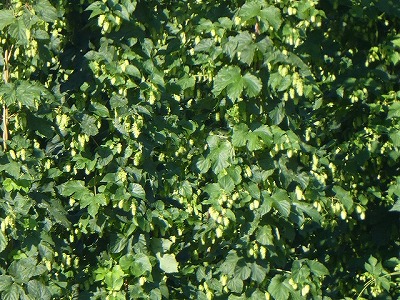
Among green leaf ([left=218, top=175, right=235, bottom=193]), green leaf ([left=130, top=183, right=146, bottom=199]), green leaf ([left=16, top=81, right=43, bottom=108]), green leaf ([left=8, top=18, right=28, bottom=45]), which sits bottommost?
green leaf ([left=130, top=183, right=146, bottom=199])

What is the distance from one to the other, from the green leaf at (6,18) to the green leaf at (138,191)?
89 cm

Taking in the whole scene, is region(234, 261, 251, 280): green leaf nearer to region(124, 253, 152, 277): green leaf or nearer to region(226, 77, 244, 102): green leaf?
region(124, 253, 152, 277): green leaf

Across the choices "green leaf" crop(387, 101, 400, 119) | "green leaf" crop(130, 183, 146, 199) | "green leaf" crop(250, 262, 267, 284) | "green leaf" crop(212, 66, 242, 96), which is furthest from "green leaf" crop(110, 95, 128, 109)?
"green leaf" crop(387, 101, 400, 119)

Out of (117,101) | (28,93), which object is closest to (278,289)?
(117,101)

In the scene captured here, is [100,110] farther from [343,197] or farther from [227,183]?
[343,197]

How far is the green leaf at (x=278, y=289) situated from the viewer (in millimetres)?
3707

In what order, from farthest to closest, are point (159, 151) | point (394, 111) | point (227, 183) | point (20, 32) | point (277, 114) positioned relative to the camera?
point (394, 111) → point (159, 151) → point (277, 114) → point (227, 183) → point (20, 32)

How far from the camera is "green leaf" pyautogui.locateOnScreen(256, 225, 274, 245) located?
3688 mm

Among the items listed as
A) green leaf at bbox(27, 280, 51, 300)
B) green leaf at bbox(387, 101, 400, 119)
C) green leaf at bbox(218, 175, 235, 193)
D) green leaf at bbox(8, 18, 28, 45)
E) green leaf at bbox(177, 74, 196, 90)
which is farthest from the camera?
green leaf at bbox(387, 101, 400, 119)

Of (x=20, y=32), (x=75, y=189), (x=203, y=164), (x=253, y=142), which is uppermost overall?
(x=20, y=32)

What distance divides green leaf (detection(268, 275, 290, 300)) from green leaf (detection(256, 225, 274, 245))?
0.57 ft

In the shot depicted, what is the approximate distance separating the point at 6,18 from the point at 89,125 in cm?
62

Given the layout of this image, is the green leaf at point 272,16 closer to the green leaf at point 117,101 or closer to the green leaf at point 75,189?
the green leaf at point 117,101

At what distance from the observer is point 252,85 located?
11.7 ft
